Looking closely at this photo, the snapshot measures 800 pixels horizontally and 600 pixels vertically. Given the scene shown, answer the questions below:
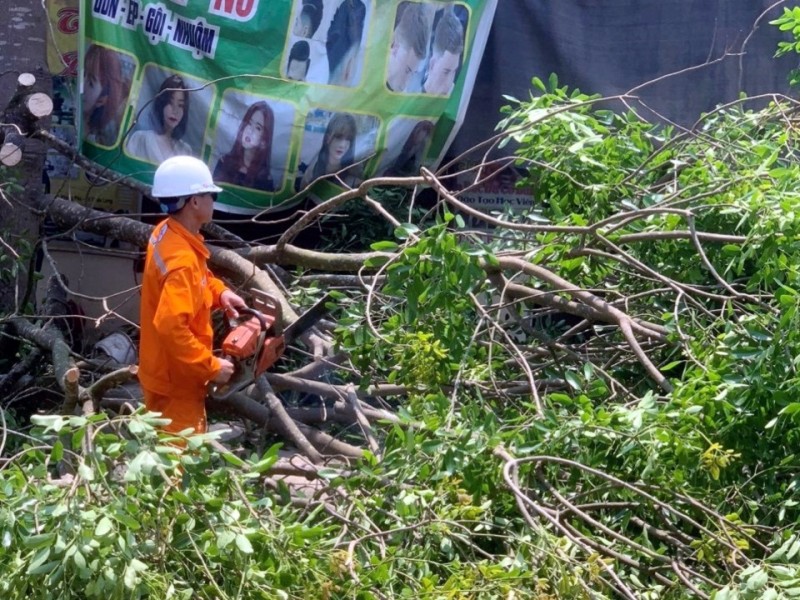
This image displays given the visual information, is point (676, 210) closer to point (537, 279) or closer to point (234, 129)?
point (537, 279)

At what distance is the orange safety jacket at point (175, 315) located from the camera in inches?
141

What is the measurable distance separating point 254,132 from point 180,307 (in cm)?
213

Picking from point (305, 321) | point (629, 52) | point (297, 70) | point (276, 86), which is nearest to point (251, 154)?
point (276, 86)

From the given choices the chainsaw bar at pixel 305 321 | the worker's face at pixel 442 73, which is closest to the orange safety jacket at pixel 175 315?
the chainsaw bar at pixel 305 321

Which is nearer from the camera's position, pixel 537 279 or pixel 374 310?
pixel 537 279

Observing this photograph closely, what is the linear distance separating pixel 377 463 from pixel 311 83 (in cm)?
316

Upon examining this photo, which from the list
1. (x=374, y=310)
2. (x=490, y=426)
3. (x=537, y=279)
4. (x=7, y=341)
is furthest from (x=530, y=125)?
(x=7, y=341)

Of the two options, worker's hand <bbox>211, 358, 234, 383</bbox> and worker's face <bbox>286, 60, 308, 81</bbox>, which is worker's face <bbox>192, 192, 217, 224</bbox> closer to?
worker's hand <bbox>211, 358, 234, 383</bbox>

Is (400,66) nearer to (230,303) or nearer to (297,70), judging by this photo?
(297,70)

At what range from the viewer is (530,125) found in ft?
12.7

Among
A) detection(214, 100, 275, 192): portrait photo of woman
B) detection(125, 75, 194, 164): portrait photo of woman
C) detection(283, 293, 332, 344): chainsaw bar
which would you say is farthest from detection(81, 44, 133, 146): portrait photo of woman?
detection(283, 293, 332, 344): chainsaw bar

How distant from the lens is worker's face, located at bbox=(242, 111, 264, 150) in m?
5.49

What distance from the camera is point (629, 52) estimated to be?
6.02m

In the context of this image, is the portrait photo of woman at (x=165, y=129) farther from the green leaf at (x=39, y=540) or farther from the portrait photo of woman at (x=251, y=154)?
the green leaf at (x=39, y=540)
